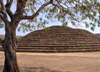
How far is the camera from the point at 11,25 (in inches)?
233

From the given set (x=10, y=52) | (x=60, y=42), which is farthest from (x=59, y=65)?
(x=60, y=42)

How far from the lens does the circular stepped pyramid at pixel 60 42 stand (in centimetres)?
1916

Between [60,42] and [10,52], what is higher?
[10,52]

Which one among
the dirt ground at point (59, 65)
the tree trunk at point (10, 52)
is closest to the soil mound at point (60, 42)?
the dirt ground at point (59, 65)

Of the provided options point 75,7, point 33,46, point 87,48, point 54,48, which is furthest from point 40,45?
point 75,7

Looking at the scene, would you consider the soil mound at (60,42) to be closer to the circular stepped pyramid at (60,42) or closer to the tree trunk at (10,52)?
the circular stepped pyramid at (60,42)

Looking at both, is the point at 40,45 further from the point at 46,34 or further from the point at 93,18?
the point at 93,18

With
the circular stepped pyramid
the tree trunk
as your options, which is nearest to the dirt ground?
the tree trunk

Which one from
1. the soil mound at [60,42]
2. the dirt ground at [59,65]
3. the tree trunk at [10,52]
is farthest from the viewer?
the soil mound at [60,42]

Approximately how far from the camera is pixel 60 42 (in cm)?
2075

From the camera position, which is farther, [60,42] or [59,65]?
[60,42]

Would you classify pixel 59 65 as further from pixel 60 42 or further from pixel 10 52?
pixel 60 42

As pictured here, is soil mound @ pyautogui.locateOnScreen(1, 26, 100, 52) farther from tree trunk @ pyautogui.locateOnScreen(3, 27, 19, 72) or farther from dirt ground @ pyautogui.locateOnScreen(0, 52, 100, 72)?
tree trunk @ pyautogui.locateOnScreen(3, 27, 19, 72)

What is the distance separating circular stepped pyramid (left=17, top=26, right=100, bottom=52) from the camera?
19.2m
